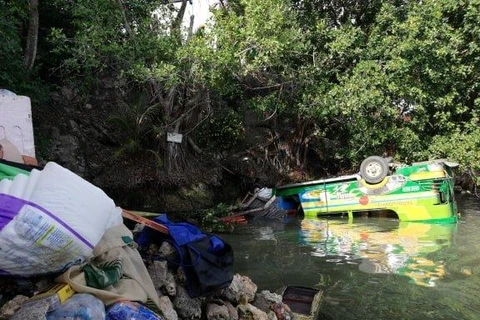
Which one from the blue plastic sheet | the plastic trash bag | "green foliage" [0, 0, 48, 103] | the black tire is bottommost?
the blue plastic sheet

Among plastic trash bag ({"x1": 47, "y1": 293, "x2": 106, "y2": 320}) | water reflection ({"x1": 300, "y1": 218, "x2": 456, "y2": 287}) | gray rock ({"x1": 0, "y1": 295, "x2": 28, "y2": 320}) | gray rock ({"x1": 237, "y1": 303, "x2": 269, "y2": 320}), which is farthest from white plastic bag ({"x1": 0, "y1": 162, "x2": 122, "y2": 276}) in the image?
water reflection ({"x1": 300, "y1": 218, "x2": 456, "y2": 287})

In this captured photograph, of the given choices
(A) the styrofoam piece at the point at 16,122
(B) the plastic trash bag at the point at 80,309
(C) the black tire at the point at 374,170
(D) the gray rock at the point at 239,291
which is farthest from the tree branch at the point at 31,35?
(C) the black tire at the point at 374,170

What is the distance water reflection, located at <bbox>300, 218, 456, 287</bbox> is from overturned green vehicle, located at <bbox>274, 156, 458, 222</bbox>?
332mm

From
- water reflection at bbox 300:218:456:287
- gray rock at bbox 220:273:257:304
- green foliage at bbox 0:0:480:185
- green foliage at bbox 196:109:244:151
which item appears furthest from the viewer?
green foliage at bbox 196:109:244:151

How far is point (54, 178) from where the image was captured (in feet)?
8.64

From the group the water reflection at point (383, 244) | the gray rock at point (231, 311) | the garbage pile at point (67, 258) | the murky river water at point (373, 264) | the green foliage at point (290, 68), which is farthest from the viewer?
the green foliage at point (290, 68)

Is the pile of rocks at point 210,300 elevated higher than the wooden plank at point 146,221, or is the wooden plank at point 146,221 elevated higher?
the wooden plank at point 146,221

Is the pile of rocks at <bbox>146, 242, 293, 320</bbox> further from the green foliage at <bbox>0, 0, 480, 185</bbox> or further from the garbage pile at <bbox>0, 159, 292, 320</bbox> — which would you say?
the green foliage at <bbox>0, 0, 480, 185</bbox>

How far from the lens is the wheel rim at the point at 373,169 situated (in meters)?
10.4

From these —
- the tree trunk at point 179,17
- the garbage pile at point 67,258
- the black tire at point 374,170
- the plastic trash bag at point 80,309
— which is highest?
the tree trunk at point 179,17

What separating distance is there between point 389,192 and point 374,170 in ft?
2.03

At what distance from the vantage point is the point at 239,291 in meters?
4.27

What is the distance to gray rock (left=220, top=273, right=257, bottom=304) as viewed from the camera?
4.16 m

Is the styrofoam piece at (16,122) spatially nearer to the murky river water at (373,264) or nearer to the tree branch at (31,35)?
the murky river water at (373,264)
